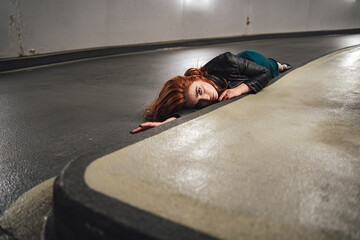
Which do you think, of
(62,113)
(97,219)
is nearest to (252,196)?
(97,219)

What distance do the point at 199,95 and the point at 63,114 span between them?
1030 millimetres

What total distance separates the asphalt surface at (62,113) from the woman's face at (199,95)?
40 centimetres

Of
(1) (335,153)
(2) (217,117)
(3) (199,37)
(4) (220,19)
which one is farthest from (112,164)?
(4) (220,19)

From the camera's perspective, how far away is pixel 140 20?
20.1 feet

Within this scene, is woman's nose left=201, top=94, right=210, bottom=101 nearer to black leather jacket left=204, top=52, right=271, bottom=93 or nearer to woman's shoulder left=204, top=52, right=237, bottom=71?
black leather jacket left=204, top=52, right=271, bottom=93

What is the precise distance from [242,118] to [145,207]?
0.93 metres

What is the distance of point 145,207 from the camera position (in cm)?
76

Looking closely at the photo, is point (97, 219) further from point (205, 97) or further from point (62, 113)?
point (62, 113)

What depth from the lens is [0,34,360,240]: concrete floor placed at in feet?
4.30

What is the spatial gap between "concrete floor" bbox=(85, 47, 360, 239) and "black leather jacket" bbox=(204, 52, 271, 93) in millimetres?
724

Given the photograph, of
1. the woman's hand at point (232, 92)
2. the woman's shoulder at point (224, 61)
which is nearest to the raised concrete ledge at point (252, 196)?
the woman's hand at point (232, 92)

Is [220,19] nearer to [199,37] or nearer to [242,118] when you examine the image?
[199,37]

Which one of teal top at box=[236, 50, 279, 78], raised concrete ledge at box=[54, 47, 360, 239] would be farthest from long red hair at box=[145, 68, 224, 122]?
teal top at box=[236, 50, 279, 78]

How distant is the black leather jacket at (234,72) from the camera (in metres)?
2.30
